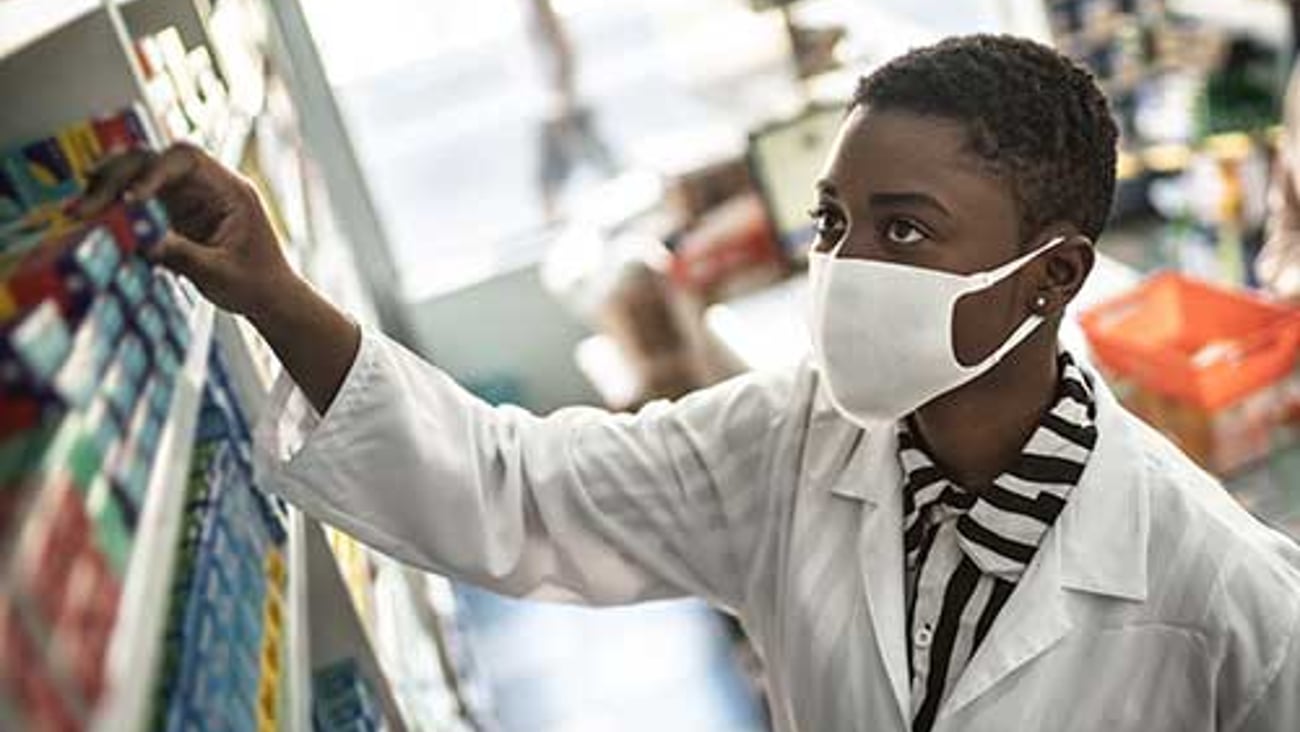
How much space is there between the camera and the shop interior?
87 centimetres

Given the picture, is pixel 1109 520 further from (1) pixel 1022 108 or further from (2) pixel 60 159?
(2) pixel 60 159

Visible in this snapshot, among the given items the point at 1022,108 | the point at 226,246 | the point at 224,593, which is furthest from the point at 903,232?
the point at 224,593

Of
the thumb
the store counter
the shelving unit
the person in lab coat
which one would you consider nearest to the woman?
the store counter

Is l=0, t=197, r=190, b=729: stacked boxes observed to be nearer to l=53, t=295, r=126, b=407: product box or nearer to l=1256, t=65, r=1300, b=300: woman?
l=53, t=295, r=126, b=407: product box

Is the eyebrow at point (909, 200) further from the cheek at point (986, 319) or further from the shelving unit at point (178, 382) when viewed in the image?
the shelving unit at point (178, 382)

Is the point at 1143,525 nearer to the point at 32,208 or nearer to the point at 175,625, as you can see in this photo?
the point at 175,625

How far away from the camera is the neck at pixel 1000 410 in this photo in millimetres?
1397

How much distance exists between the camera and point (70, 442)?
2.64ft

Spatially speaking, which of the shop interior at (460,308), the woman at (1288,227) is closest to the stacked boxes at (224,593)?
the shop interior at (460,308)

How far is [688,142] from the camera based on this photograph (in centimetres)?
488

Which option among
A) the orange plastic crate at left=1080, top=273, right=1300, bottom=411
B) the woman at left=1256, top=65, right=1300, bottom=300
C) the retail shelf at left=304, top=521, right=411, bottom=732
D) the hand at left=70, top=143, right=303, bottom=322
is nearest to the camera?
the hand at left=70, top=143, right=303, bottom=322

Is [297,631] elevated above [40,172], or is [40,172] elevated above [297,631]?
[40,172]

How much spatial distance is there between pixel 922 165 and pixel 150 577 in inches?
32.6

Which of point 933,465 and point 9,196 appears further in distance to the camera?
point 933,465
